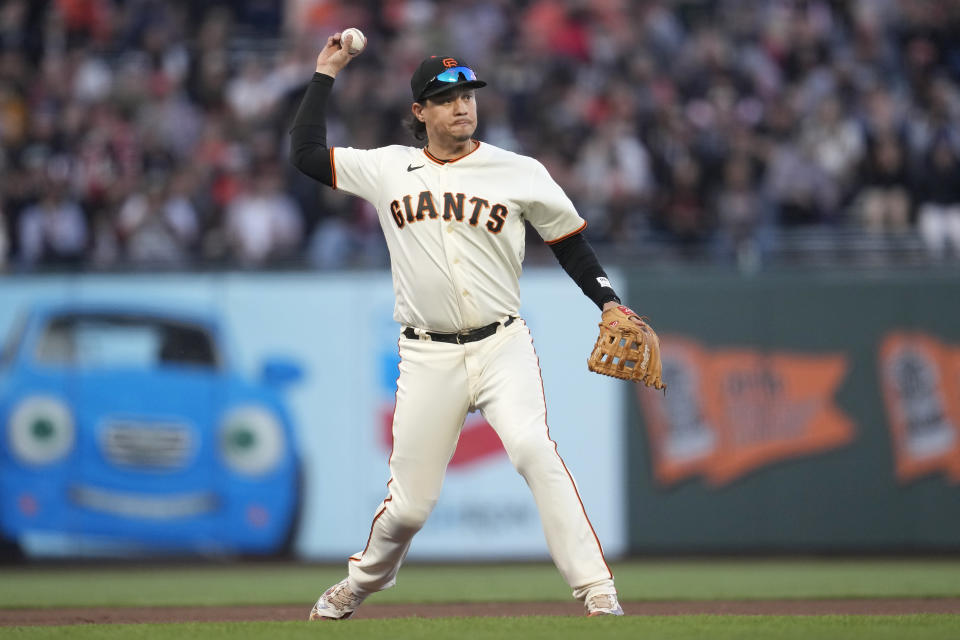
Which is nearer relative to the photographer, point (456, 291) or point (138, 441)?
point (456, 291)

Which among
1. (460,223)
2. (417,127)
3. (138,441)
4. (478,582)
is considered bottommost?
(478,582)

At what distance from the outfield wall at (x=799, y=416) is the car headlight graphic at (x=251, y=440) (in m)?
2.89

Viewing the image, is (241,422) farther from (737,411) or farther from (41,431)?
(737,411)

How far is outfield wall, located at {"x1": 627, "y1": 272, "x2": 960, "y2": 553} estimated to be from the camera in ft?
35.0

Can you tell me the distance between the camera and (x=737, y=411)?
1082 centimetres

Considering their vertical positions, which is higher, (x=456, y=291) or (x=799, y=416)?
(x=456, y=291)

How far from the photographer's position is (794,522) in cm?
1065

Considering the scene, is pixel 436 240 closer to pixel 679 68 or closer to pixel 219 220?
pixel 219 220

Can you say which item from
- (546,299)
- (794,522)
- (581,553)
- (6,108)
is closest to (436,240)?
(581,553)

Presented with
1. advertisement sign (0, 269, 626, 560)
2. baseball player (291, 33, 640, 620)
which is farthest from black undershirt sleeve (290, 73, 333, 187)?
advertisement sign (0, 269, 626, 560)

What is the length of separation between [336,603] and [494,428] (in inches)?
39.8

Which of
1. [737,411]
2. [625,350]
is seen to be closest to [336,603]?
[625,350]

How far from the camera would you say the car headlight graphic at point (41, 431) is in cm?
1026

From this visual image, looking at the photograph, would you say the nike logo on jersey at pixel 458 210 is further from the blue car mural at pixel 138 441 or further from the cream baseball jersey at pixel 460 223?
the blue car mural at pixel 138 441
